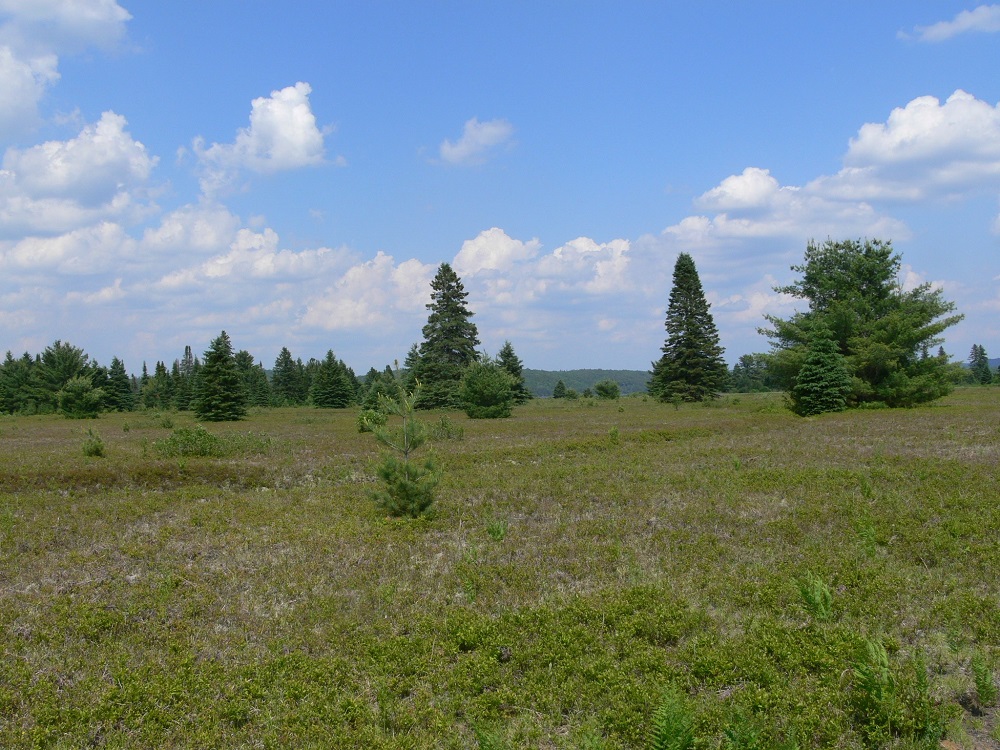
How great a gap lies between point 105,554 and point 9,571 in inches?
52.6

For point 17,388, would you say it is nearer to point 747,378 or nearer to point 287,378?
point 287,378

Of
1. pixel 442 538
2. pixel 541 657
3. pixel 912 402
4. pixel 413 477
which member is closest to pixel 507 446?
pixel 413 477

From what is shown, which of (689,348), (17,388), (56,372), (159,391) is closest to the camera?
(689,348)

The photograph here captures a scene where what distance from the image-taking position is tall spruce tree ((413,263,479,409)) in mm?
68000

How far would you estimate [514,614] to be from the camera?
8.10m

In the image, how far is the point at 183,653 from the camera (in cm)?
722

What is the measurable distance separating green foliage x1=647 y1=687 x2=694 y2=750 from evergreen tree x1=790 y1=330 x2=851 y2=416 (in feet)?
131

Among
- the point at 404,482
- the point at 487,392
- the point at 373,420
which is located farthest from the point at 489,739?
the point at 487,392

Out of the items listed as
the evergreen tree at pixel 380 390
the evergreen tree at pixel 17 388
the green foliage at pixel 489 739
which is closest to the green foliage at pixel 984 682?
the green foliage at pixel 489 739

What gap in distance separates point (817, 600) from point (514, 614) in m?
3.74

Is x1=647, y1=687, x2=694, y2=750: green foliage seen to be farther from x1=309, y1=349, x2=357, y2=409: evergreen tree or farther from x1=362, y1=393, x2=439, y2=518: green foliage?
x1=309, y1=349, x2=357, y2=409: evergreen tree

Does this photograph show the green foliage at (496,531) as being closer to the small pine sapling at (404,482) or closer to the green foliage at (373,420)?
the small pine sapling at (404,482)

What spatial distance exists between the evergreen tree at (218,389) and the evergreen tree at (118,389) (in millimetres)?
36466

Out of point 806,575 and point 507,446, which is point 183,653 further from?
point 507,446
